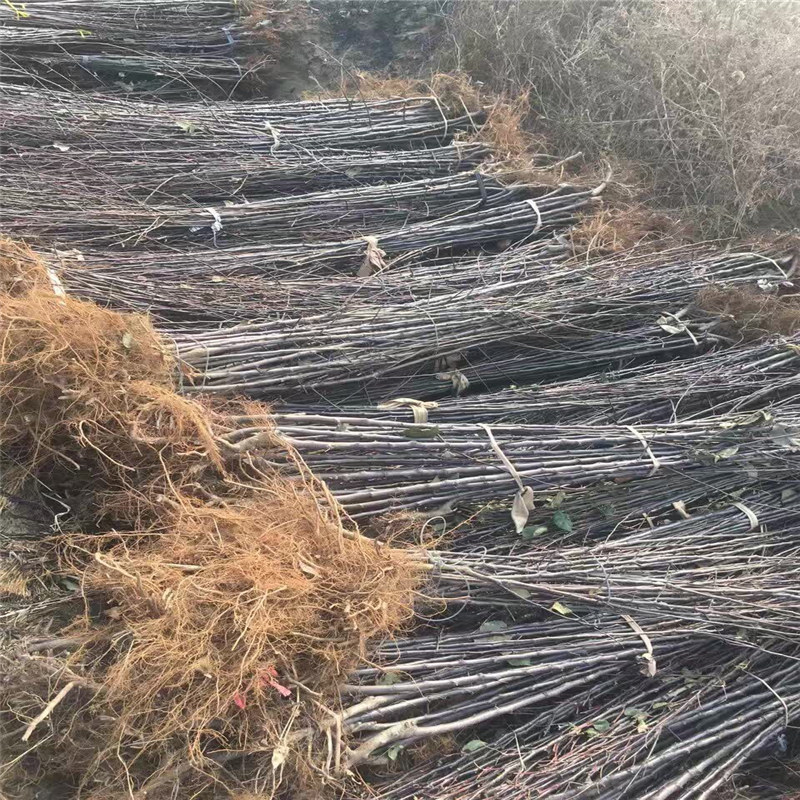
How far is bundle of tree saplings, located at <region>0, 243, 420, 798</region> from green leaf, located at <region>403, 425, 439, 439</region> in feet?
1.56

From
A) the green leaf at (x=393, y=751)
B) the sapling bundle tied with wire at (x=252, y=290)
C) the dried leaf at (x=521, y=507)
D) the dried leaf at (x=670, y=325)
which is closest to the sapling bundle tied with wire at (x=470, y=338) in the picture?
the dried leaf at (x=670, y=325)

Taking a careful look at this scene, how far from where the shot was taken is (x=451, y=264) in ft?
13.3

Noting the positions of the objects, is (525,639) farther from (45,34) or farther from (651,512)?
(45,34)

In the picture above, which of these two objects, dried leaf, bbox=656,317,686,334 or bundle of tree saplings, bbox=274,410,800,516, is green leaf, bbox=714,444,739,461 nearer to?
bundle of tree saplings, bbox=274,410,800,516

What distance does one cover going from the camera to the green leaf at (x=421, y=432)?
2.86m

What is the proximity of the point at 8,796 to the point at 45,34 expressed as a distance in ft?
16.4

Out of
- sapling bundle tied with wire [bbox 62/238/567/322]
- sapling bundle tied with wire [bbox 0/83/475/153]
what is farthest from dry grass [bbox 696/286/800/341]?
sapling bundle tied with wire [bbox 0/83/475/153]

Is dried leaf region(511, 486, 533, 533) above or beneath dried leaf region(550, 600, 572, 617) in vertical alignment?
above

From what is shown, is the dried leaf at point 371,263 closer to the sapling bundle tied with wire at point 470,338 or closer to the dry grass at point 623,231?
the sapling bundle tied with wire at point 470,338

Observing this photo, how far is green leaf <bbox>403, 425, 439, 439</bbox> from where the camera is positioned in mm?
2861

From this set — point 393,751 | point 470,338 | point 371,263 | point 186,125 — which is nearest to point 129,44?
point 186,125

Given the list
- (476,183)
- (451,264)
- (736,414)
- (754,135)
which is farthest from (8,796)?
(754,135)

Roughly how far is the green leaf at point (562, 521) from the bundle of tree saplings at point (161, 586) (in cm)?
82

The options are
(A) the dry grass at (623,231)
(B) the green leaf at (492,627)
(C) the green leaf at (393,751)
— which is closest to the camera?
(C) the green leaf at (393,751)
